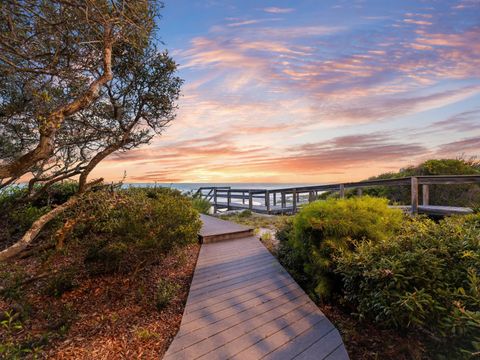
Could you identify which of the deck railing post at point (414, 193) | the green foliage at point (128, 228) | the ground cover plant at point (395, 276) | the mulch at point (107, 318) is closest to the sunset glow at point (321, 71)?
the green foliage at point (128, 228)

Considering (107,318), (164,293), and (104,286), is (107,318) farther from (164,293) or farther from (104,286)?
(104,286)

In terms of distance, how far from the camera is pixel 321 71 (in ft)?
20.9

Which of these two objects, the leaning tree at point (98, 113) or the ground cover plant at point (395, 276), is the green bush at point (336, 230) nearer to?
the ground cover plant at point (395, 276)

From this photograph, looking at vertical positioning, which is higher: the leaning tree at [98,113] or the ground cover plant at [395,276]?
the leaning tree at [98,113]

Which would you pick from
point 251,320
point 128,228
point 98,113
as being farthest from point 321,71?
point 251,320

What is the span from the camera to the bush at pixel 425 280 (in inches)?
68.0

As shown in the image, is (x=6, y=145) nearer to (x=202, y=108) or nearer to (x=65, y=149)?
(x=65, y=149)

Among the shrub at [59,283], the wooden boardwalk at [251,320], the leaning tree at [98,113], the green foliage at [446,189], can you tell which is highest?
the leaning tree at [98,113]

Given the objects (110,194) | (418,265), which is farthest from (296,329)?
(110,194)

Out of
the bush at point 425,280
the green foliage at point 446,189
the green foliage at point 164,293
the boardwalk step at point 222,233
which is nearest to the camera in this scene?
the bush at point 425,280

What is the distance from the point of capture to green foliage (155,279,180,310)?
2922mm

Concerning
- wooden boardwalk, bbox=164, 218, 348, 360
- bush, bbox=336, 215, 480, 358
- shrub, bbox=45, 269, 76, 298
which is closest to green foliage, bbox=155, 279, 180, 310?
wooden boardwalk, bbox=164, 218, 348, 360

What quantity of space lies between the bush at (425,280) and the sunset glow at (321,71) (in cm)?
339

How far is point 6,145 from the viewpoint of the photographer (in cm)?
442
